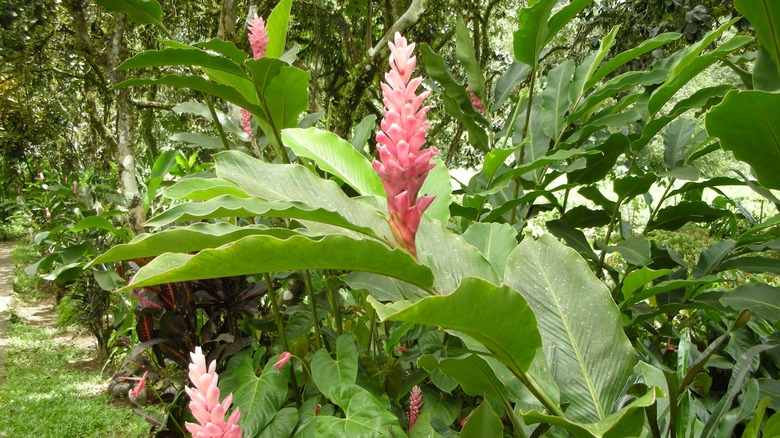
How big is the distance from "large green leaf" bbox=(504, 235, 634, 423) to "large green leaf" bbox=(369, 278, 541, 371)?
0.56 feet

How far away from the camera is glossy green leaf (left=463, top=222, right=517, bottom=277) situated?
1.00 meters

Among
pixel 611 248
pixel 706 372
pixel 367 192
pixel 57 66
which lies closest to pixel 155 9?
pixel 367 192

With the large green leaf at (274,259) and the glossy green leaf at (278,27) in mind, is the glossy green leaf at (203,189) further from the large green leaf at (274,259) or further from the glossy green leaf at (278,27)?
the glossy green leaf at (278,27)

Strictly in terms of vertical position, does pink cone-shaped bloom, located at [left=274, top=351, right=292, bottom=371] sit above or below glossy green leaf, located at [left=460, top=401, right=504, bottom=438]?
below

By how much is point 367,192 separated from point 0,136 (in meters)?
11.1

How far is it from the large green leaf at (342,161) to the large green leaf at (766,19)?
0.68 meters

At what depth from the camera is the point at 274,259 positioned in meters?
0.59

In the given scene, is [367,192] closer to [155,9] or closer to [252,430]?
[252,430]

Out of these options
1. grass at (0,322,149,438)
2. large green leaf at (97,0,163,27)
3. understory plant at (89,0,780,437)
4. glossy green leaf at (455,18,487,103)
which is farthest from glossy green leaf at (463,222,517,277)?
grass at (0,322,149,438)

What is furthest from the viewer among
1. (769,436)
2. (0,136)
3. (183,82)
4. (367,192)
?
(0,136)

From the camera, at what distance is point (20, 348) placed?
5176 millimetres

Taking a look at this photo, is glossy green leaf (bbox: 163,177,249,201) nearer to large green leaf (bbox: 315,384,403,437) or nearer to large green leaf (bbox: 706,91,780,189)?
large green leaf (bbox: 315,384,403,437)

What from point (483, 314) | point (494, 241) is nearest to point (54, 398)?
point (494, 241)

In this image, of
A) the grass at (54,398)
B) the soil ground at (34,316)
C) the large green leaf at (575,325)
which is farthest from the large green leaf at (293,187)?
the soil ground at (34,316)
